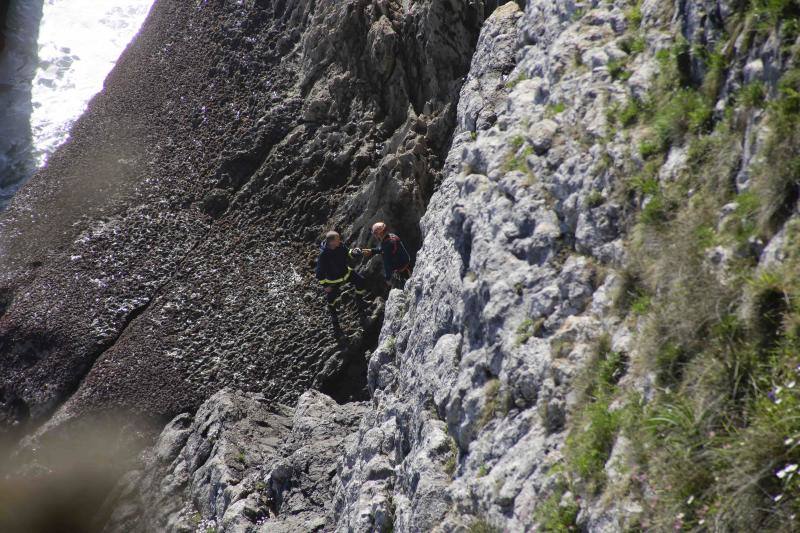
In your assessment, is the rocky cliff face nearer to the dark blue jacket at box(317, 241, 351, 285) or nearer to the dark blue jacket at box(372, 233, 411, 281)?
the dark blue jacket at box(317, 241, 351, 285)

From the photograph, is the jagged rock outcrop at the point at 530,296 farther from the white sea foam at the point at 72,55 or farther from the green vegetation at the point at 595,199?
the white sea foam at the point at 72,55

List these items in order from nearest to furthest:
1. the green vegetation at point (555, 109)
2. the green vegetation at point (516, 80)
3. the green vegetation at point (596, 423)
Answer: the green vegetation at point (596, 423) < the green vegetation at point (555, 109) < the green vegetation at point (516, 80)

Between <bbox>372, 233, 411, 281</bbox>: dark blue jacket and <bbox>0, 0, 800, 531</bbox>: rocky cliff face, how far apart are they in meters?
1.55

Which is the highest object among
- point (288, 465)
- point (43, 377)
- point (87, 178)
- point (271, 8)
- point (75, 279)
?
point (271, 8)

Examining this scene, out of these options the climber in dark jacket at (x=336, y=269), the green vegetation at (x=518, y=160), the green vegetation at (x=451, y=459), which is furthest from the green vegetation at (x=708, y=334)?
the climber in dark jacket at (x=336, y=269)

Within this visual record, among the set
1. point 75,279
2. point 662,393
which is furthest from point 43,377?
point 662,393

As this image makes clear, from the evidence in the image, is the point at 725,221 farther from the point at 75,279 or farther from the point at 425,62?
the point at 75,279

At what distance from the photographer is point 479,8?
17984 millimetres

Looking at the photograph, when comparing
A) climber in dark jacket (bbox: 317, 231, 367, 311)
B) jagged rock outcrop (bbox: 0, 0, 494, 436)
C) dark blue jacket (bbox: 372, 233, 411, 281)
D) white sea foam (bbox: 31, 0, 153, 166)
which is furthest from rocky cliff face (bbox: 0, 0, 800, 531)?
white sea foam (bbox: 31, 0, 153, 166)

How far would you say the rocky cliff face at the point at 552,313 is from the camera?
6.39 meters

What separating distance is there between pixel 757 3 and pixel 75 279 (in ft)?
68.3

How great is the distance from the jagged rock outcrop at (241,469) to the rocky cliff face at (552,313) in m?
0.06

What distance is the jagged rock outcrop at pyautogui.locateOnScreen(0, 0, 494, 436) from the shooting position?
18.6m

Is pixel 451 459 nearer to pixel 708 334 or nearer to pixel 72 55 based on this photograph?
pixel 708 334
